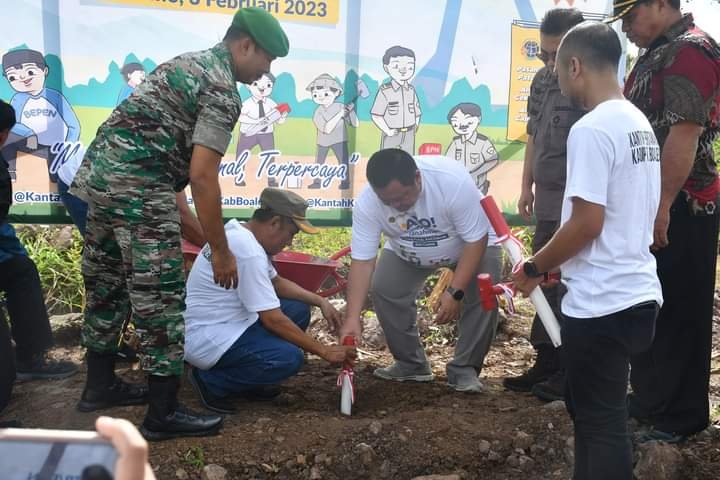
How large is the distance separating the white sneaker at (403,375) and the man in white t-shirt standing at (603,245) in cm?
175

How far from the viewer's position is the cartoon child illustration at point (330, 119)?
477 cm

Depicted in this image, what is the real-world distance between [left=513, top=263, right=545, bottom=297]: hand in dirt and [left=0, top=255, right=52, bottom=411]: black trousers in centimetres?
269

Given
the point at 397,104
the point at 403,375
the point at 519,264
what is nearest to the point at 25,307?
the point at 403,375

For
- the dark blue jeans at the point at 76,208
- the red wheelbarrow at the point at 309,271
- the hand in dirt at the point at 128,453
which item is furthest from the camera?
the red wheelbarrow at the point at 309,271

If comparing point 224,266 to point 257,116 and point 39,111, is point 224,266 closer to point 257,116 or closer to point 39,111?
point 257,116

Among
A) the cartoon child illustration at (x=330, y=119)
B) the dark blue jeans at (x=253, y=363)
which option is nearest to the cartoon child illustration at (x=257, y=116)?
the cartoon child illustration at (x=330, y=119)

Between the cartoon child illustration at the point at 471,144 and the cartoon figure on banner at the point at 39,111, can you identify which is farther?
the cartoon child illustration at the point at 471,144

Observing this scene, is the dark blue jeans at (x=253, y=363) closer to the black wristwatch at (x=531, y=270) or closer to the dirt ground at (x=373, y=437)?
the dirt ground at (x=373, y=437)

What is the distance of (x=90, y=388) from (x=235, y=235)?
3.16 ft

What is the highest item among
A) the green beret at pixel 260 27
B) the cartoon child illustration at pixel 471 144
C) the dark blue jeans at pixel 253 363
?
the green beret at pixel 260 27

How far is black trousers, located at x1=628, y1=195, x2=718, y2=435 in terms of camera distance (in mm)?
3148

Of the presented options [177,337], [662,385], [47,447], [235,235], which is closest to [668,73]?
[662,385]

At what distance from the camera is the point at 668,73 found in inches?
118

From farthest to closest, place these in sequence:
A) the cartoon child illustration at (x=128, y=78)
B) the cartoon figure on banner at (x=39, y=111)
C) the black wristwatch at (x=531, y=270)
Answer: the cartoon child illustration at (x=128, y=78)
the cartoon figure on banner at (x=39, y=111)
the black wristwatch at (x=531, y=270)
